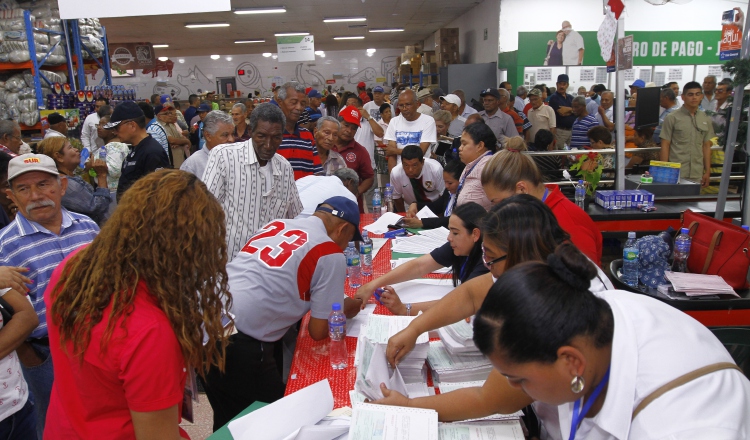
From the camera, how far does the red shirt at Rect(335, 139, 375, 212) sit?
4.99 metres

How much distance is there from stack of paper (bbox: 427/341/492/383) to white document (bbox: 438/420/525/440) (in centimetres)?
26

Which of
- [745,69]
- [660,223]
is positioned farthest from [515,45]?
[745,69]

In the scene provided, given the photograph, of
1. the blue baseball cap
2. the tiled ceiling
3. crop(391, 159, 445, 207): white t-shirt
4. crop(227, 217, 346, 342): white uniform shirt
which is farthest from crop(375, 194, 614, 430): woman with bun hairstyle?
the tiled ceiling

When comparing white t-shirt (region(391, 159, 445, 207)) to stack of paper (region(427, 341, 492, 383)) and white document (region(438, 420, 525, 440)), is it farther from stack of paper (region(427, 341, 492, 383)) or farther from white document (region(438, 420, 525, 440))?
white document (region(438, 420, 525, 440))

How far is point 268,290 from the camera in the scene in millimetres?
2074

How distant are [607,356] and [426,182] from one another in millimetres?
3506

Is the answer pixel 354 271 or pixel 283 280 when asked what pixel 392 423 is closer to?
pixel 283 280

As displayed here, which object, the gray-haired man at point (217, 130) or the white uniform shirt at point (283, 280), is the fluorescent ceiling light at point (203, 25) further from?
the white uniform shirt at point (283, 280)

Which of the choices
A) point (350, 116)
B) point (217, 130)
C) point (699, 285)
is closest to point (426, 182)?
point (350, 116)

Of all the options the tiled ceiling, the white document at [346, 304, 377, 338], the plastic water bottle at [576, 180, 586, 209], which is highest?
the tiled ceiling

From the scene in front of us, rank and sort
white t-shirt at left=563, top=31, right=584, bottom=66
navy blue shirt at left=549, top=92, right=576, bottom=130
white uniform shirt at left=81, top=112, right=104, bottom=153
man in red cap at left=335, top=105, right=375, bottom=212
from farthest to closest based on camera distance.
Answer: white t-shirt at left=563, top=31, right=584, bottom=66 < navy blue shirt at left=549, top=92, right=576, bottom=130 < white uniform shirt at left=81, top=112, right=104, bottom=153 < man in red cap at left=335, top=105, right=375, bottom=212

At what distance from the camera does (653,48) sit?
9.83m

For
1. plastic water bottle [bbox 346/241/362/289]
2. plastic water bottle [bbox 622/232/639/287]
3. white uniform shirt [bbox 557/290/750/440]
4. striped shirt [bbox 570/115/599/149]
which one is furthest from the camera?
striped shirt [bbox 570/115/599/149]

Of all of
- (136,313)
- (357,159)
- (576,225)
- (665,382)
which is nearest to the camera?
(665,382)
